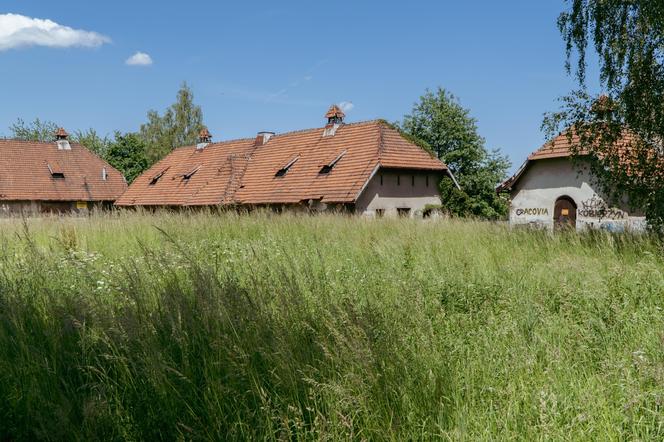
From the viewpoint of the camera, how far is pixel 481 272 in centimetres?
640

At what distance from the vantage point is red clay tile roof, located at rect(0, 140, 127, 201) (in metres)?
37.2

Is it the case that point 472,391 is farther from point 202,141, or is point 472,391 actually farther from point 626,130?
point 202,141

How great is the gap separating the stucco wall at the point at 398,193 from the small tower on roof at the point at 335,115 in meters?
5.53

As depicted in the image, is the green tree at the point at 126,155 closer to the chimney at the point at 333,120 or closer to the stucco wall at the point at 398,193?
the chimney at the point at 333,120

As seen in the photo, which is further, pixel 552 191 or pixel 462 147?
pixel 462 147

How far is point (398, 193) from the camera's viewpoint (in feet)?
86.1

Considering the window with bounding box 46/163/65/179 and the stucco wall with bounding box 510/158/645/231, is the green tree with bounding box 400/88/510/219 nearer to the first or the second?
the stucco wall with bounding box 510/158/645/231

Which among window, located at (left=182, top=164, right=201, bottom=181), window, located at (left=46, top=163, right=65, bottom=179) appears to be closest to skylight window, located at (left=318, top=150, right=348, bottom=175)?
window, located at (left=182, top=164, right=201, bottom=181)

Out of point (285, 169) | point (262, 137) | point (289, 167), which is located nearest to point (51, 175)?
point (262, 137)

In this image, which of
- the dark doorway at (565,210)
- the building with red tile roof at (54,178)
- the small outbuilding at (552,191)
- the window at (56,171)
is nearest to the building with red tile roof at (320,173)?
the small outbuilding at (552,191)

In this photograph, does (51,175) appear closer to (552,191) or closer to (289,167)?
(289,167)

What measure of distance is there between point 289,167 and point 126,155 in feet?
99.3

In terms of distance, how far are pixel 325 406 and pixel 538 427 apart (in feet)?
3.73

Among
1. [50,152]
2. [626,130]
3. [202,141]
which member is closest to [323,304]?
[626,130]
